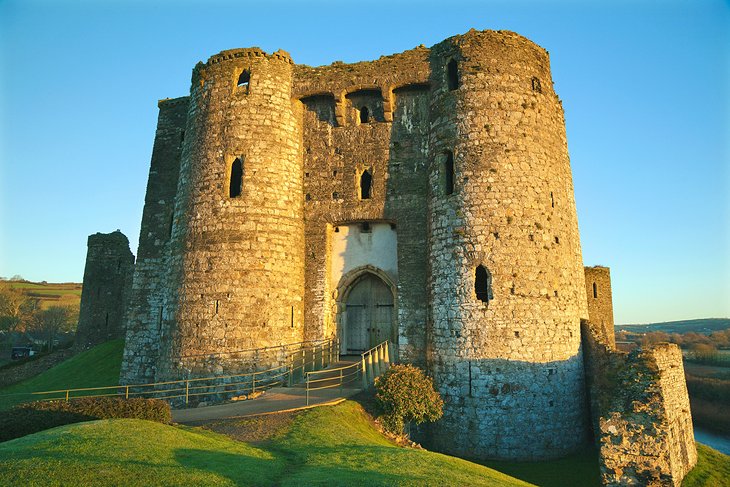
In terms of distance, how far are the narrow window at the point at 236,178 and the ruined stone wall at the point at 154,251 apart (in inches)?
201

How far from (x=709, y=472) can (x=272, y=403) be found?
14.1 meters

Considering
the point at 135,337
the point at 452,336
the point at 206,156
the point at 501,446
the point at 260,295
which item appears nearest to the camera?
the point at 501,446

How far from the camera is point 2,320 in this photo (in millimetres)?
58469

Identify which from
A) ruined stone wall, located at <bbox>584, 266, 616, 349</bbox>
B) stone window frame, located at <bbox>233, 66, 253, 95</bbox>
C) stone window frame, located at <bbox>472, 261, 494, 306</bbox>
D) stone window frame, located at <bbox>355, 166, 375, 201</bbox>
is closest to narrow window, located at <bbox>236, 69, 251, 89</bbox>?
stone window frame, located at <bbox>233, 66, 253, 95</bbox>

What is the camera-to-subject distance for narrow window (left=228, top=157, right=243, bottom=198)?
19.3 meters

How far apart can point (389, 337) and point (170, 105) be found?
52.9ft

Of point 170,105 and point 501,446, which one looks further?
point 170,105

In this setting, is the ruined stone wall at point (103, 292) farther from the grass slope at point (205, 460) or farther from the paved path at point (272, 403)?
the grass slope at point (205, 460)

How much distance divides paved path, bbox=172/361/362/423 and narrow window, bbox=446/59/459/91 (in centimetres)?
1173

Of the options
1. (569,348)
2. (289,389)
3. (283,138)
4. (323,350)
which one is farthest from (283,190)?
(569,348)

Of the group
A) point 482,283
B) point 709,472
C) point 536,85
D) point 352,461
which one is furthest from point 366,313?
point 709,472

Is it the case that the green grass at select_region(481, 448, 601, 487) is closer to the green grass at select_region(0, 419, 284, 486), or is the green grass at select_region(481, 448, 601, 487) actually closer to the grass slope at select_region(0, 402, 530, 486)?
the grass slope at select_region(0, 402, 530, 486)

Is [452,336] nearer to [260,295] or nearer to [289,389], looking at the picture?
[289,389]

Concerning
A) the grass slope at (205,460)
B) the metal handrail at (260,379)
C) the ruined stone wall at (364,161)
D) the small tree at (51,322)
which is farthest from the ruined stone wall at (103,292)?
the small tree at (51,322)
